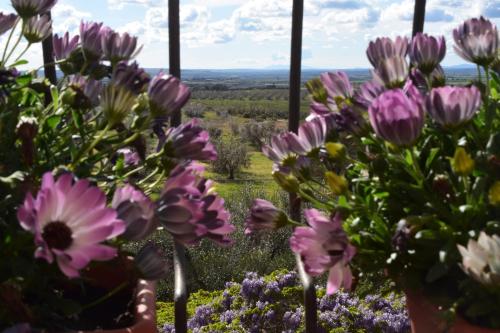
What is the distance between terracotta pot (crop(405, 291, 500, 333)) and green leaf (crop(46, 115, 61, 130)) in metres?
0.56

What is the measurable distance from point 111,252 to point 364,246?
366 millimetres

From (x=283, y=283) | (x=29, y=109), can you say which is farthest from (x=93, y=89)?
(x=283, y=283)

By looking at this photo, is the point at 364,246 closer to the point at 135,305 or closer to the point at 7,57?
the point at 135,305

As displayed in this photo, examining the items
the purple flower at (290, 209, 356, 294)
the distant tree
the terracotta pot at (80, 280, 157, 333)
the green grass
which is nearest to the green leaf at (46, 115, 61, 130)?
the terracotta pot at (80, 280, 157, 333)

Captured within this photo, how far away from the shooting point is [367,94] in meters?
0.95

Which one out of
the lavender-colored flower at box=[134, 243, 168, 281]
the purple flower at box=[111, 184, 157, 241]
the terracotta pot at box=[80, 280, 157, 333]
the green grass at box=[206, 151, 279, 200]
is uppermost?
the purple flower at box=[111, 184, 157, 241]

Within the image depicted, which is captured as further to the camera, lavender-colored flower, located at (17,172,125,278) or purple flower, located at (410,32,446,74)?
purple flower, located at (410,32,446,74)

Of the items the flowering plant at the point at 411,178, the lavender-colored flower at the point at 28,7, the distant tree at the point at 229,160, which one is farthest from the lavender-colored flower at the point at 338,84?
the distant tree at the point at 229,160

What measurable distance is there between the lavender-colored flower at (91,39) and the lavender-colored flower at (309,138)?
1.06 ft

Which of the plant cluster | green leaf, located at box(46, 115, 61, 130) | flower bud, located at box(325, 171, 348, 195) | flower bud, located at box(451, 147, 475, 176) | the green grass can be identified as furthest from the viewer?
the green grass

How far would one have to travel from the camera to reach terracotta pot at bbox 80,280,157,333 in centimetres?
82

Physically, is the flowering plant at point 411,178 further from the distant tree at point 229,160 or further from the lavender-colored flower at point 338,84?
the distant tree at point 229,160

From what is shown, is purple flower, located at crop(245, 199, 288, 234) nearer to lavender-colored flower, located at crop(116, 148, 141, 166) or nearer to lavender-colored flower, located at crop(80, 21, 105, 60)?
lavender-colored flower, located at crop(116, 148, 141, 166)

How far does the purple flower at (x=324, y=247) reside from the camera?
0.80 m
